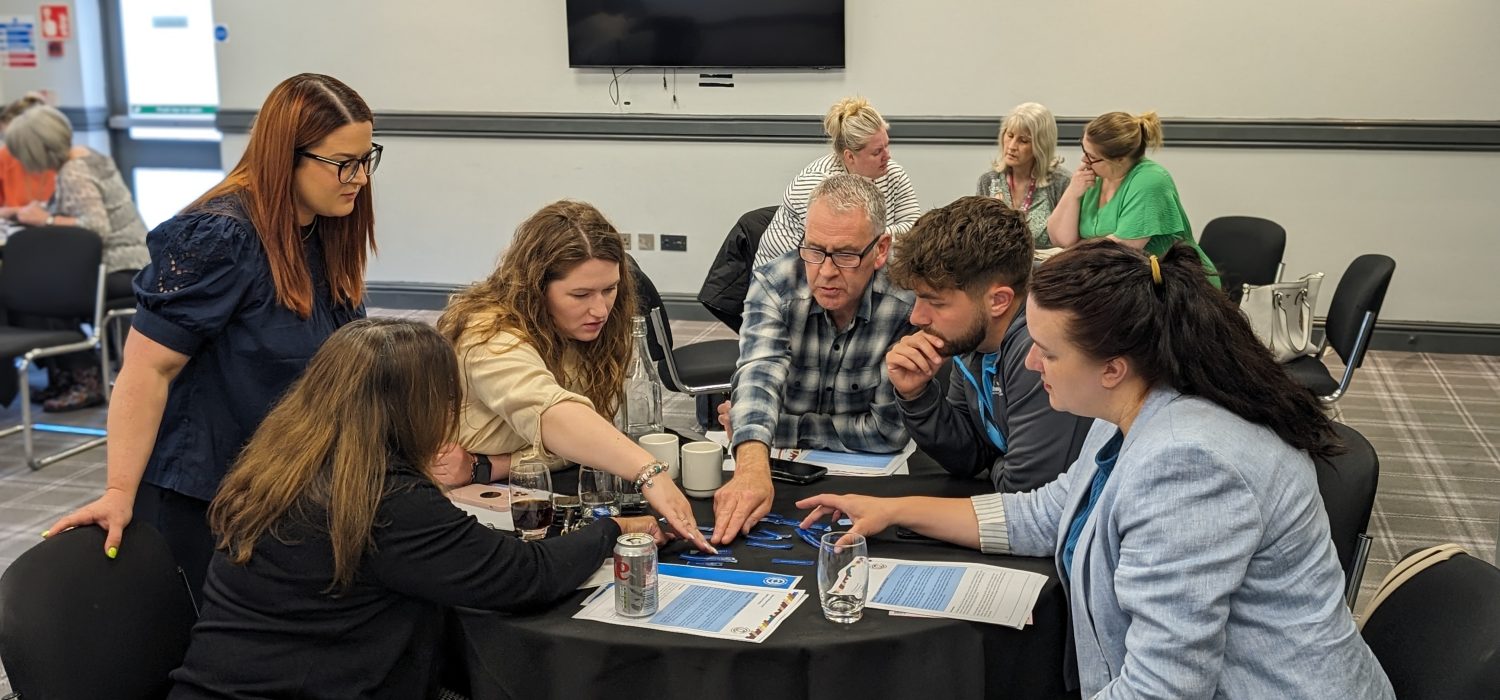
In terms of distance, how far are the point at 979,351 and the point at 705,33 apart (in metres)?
5.12

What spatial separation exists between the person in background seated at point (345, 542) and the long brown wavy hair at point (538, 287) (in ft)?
1.86

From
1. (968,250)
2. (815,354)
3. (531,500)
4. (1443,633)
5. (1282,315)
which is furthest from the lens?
(1282,315)

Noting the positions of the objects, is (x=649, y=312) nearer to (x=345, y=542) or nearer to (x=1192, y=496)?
(x=345, y=542)

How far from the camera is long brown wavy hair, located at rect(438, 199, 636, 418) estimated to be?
239 cm

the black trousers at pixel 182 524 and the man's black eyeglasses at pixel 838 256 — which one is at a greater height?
the man's black eyeglasses at pixel 838 256

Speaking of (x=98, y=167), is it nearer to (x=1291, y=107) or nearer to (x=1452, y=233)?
(x=1291, y=107)

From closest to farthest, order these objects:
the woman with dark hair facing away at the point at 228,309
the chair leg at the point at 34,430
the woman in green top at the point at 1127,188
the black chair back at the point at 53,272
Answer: the woman with dark hair facing away at the point at 228,309 < the woman in green top at the point at 1127,188 < the chair leg at the point at 34,430 < the black chair back at the point at 53,272

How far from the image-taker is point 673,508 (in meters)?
2.07

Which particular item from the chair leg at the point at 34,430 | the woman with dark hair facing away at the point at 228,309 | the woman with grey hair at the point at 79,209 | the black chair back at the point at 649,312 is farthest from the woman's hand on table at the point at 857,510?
the woman with grey hair at the point at 79,209

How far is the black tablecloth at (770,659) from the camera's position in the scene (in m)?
1.71

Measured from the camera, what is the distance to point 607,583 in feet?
6.31

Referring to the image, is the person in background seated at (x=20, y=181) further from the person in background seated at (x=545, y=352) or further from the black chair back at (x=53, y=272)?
the person in background seated at (x=545, y=352)

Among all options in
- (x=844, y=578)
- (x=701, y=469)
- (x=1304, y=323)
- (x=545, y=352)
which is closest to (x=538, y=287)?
(x=545, y=352)

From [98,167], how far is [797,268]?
4546mm
